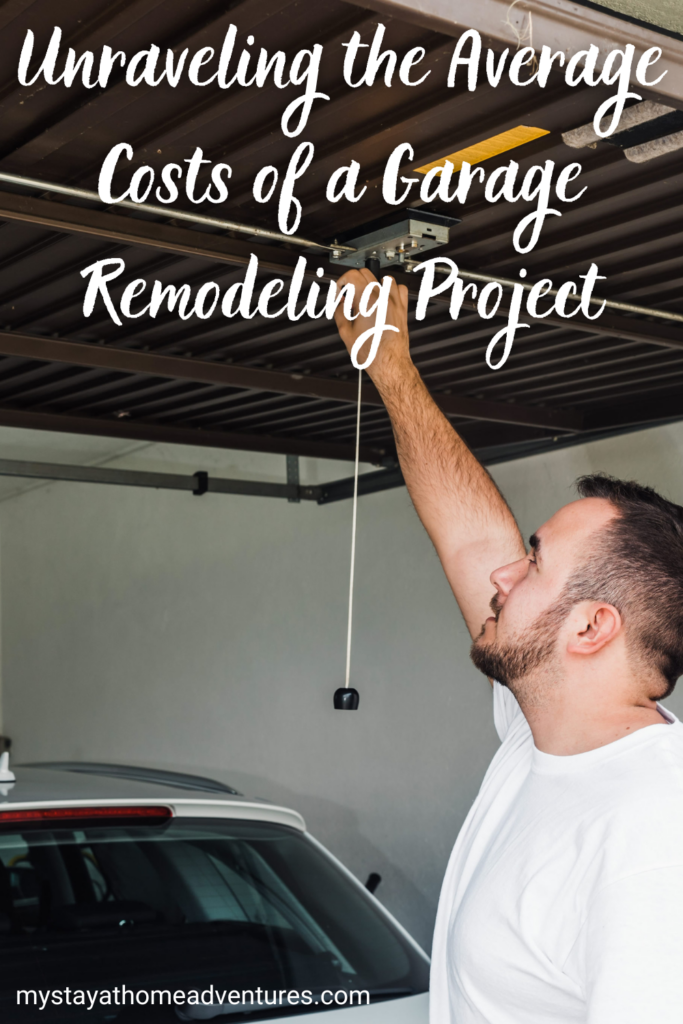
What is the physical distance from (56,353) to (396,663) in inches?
139

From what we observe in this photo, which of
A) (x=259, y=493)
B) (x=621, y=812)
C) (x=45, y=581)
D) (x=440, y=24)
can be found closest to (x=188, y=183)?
(x=440, y=24)

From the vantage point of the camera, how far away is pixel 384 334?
101 inches

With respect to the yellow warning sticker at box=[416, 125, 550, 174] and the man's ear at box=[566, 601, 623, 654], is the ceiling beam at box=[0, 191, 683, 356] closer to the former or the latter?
the yellow warning sticker at box=[416, 125, 550, 174]

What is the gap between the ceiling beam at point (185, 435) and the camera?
5980mm

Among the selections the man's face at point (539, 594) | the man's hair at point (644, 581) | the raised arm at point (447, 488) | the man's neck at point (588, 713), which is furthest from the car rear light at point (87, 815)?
the man's hair at point (644, 581)

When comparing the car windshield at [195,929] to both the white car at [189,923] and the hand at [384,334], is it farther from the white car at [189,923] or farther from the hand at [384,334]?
the hand at [384,334]

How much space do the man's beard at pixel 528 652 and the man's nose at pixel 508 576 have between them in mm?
110

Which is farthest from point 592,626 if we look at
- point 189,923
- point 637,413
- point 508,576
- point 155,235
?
point 637,413

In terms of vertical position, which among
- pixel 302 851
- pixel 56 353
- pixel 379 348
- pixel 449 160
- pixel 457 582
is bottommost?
pixel 302 851

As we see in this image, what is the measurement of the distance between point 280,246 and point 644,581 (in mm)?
2090

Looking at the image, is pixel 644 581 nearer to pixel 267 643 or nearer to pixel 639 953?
pixel 639 953

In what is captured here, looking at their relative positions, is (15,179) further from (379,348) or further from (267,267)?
(379,348)

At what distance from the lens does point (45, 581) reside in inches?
439

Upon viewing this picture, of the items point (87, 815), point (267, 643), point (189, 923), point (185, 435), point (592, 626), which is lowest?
point (189, 923)
